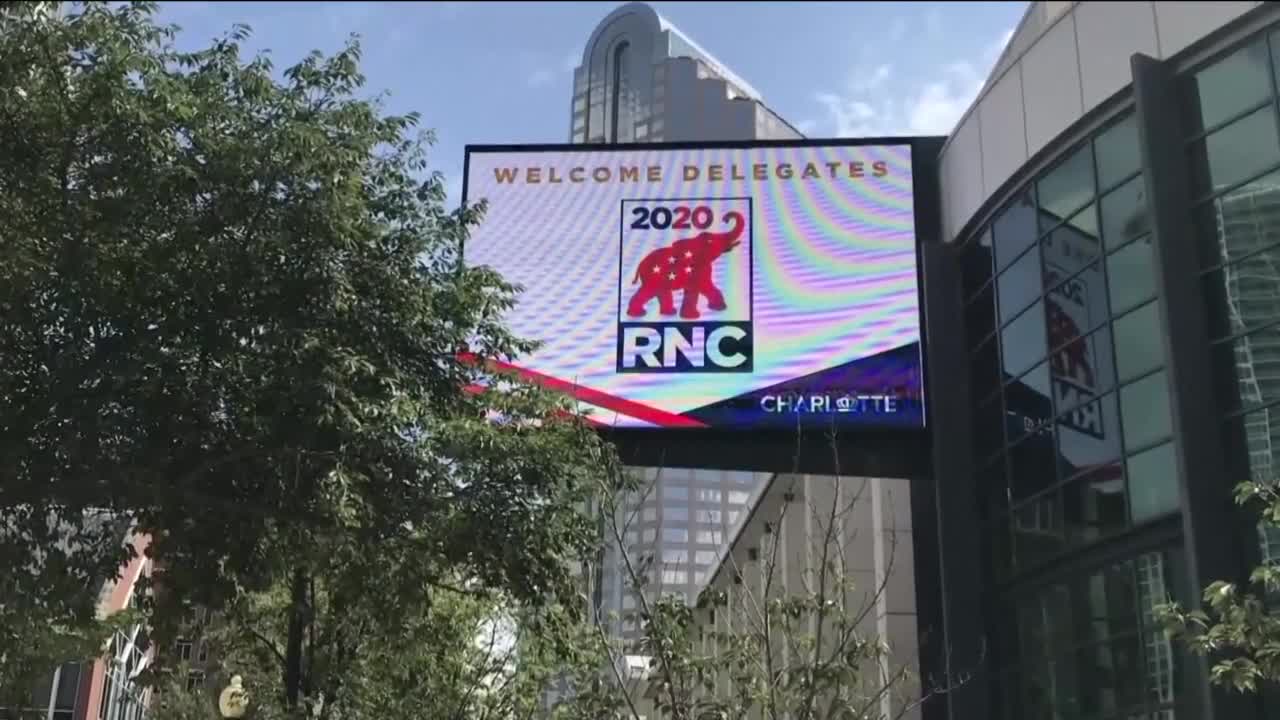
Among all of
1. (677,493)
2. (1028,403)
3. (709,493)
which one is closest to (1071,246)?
(1028,403)

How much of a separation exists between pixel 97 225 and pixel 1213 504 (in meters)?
13.2

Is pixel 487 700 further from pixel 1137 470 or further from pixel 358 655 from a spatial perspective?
pixel 1137 470

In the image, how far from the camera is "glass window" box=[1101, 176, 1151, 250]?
1872cm

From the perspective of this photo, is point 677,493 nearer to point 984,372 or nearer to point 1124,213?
point 984,372

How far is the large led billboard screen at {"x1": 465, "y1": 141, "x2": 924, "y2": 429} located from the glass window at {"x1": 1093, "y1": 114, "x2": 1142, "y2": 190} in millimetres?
4485

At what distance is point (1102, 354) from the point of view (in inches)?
752

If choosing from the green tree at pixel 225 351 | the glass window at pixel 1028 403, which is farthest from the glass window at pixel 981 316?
the green tree at pixel 225 351

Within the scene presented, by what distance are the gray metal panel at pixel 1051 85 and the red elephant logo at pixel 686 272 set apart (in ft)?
18.0

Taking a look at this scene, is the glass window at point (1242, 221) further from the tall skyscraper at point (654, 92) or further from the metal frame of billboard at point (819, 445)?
the tall skyscraper at point (654, 92)

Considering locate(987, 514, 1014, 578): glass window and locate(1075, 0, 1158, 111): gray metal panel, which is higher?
locate(1075, 0, 1158, 111): gray metal panel

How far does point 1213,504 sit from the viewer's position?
16.4m

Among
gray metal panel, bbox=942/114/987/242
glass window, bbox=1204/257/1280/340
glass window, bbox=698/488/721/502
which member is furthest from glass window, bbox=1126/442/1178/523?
glass window, bbox=698/488/721/502

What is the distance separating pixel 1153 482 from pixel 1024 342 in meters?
4.19

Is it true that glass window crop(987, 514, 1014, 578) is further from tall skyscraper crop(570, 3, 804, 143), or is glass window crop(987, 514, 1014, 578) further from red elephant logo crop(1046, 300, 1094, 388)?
tall skyscraper crop(570, 3, 804, 143)
